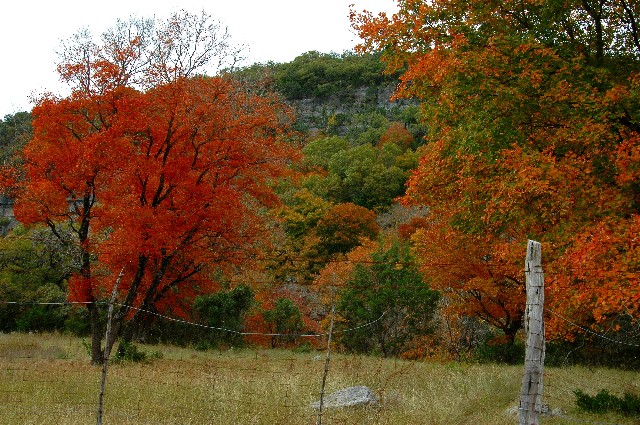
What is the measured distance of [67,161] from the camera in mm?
19594

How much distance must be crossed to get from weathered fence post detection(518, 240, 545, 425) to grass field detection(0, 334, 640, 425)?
4.05 metres

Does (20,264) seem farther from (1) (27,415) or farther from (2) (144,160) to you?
(1) (27,415)

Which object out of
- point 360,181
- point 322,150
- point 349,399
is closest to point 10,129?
point 322,150

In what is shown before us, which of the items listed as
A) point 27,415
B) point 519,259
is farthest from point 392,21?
point 27,415

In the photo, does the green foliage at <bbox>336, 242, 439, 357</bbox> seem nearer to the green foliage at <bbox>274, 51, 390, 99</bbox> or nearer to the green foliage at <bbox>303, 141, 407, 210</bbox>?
the green foliage at <bbox>303, 141, 407, 210</bbox>

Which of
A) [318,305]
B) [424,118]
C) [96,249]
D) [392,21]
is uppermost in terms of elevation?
[392,21]

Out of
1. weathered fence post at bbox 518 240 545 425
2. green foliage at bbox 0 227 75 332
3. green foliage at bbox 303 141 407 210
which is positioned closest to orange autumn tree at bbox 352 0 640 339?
weathered fence post at bbox 518 240 545 425

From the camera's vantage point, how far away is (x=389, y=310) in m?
27.7

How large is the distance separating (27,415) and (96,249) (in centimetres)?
1102

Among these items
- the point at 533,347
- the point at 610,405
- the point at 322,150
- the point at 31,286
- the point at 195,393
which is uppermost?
the point at 322,150

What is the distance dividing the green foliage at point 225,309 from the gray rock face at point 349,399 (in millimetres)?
18770

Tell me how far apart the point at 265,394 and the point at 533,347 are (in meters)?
7.29

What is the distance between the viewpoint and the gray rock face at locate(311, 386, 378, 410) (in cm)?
1163

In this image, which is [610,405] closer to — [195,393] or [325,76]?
[195,393]
